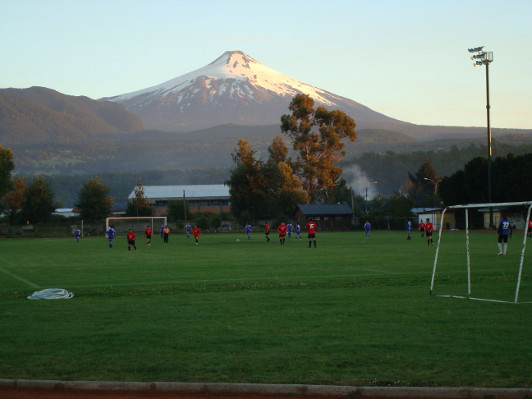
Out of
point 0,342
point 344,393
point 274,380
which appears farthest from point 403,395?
point 0,342

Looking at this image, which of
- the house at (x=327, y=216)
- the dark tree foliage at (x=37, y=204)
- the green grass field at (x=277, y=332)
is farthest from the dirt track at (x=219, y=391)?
the dark tree foliage at (x=37, y=204)

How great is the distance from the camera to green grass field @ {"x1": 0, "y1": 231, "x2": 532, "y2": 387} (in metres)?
8.94

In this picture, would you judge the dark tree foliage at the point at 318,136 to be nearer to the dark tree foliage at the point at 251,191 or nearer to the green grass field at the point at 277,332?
the dark tree foliage at the point at 251,191

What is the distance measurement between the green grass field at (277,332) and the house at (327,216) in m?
76.7

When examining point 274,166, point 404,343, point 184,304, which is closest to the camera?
point 404,343

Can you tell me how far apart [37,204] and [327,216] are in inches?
1614

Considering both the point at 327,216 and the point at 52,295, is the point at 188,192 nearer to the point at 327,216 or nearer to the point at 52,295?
the point at 327,216

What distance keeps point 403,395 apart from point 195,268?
63.4 feet

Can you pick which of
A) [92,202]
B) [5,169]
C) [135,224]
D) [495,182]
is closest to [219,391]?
[495,182]

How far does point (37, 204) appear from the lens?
100 metres

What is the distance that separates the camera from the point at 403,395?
801 cm

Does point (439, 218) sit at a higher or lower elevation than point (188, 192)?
lower

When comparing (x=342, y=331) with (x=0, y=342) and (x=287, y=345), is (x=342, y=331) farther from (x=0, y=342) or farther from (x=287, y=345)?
(x=0, y=342)

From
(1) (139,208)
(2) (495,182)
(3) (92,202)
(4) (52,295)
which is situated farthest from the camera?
(1) (139,208)
